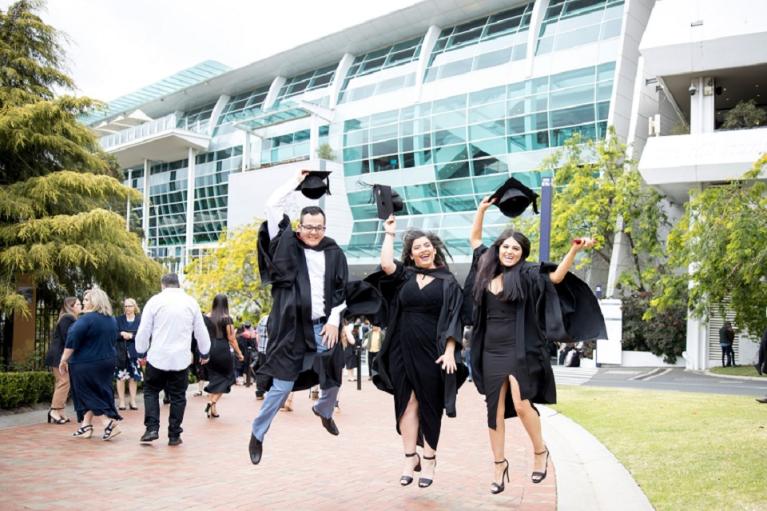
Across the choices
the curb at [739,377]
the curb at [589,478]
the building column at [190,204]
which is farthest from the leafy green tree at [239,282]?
the building column at [190,204]

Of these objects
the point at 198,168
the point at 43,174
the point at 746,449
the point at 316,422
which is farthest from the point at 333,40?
the point at 746,449

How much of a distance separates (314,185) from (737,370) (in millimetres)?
22991

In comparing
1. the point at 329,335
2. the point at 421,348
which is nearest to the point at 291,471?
the point at 329,335

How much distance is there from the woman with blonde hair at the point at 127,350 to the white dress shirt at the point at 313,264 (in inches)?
261

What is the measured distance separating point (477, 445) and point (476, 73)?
34.6 metres

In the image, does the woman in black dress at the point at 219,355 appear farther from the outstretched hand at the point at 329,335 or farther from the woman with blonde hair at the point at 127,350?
the outstretched hand at the point at 329,335

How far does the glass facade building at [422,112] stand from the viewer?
3712 centimetres

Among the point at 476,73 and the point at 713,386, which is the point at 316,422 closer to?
the point at 713,386

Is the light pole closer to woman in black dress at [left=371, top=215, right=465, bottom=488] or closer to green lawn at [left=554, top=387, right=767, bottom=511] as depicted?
green lawn at [left=554, top=387, right=767, bottom=511]

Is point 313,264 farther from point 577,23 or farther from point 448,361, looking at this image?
point 577,23

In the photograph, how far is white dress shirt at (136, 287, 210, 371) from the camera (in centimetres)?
855

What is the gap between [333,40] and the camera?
1863 inches

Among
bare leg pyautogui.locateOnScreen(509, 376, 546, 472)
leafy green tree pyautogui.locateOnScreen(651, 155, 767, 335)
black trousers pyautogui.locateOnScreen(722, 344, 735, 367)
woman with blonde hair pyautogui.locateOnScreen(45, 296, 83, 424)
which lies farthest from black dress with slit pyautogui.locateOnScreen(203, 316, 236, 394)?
black trousers pyautogui.locateOnScreen(722, 344, 735, 367)

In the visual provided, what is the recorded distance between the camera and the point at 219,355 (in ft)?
38.5
